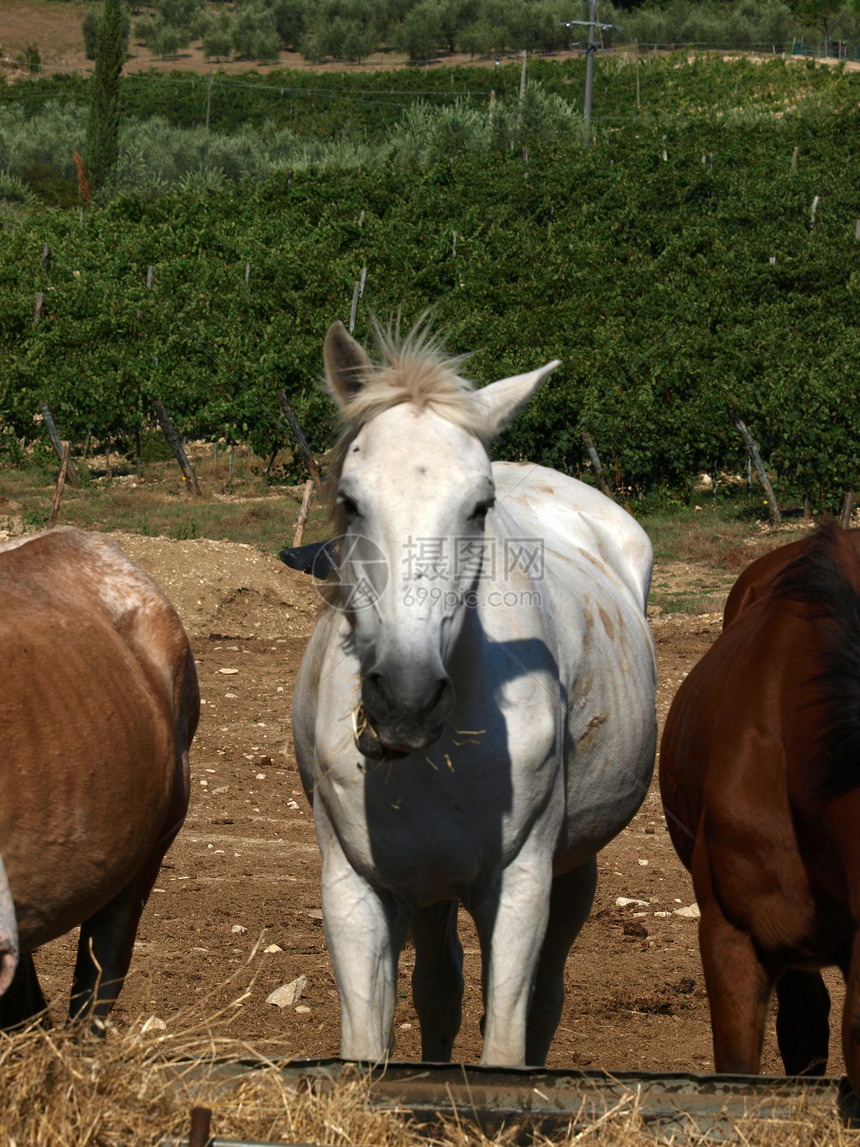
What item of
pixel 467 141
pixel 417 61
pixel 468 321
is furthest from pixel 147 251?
pixel 417 61

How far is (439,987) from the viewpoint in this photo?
347cm

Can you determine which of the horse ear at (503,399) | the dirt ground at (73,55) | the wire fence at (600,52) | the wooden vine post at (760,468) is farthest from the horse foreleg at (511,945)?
the dirt ground at (73,55)

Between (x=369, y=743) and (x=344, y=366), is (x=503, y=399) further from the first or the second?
(x=369, y=743)

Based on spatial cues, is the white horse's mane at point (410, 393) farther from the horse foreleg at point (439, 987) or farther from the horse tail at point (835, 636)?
the horse foreleg at point (439, 987)

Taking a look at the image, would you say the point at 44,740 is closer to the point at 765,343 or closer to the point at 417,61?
the point at 765,343

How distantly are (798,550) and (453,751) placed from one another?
4.92ft

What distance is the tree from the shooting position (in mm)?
40844

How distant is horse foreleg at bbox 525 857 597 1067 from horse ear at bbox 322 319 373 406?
1.96m

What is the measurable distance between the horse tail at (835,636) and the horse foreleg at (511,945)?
0.74 meters

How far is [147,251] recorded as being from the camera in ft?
79.4

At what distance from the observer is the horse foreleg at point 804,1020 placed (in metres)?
3.28

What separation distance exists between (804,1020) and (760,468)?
41.7 ft

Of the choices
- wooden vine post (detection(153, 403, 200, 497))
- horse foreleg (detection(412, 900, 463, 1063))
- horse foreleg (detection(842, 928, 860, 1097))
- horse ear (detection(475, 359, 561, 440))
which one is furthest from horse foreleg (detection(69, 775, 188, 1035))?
wooden vine post (detection(153, 403, 200, 497))

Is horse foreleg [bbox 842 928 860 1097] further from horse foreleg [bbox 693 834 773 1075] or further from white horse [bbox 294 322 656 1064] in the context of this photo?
white horse [bbox 294 322 656 1064]
